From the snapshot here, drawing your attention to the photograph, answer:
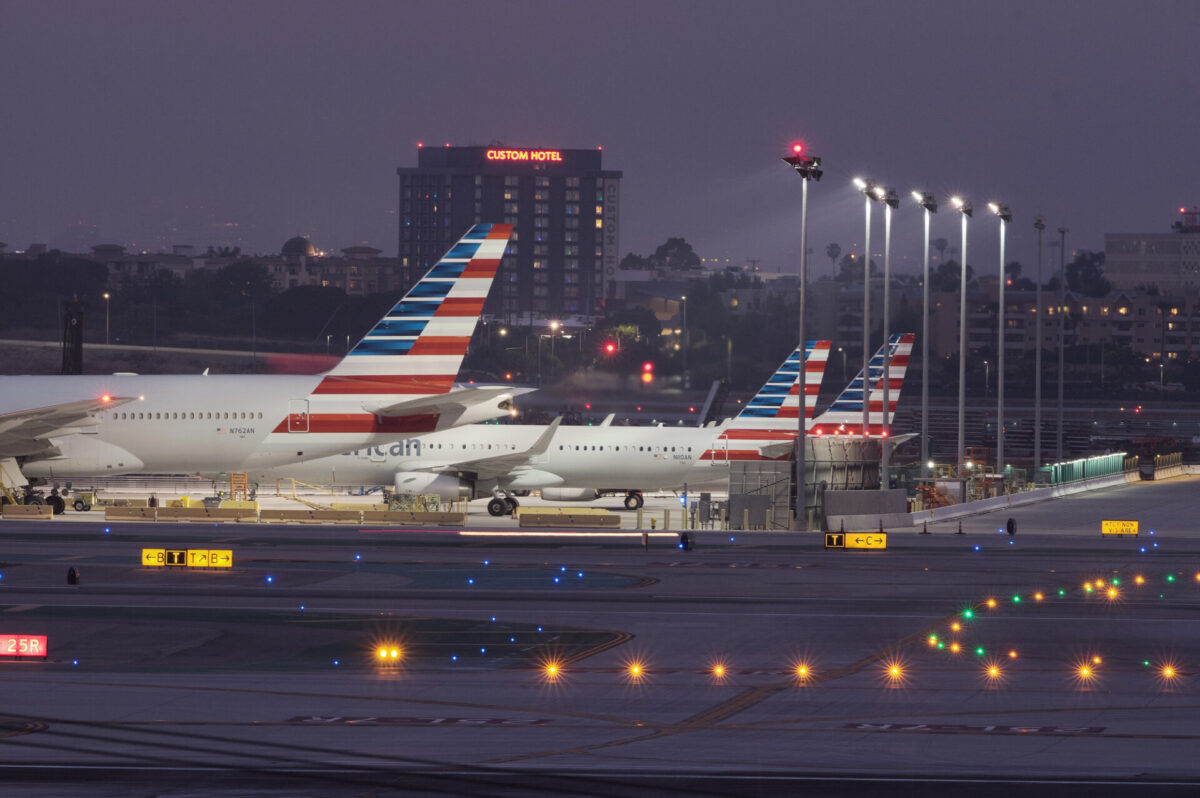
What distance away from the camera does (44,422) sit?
180 feet

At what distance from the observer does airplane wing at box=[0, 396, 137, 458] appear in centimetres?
5434

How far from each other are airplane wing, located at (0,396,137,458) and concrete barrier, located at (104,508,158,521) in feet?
13.0

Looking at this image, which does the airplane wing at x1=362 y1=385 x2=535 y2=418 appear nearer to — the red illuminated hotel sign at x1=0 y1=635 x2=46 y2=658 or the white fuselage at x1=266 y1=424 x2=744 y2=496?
the white fuselage at x1=266 y1=424 x2=744 y2=496

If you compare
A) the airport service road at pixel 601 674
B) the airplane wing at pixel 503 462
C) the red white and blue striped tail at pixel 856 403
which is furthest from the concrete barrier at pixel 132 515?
the red white and blue striped tail at pixel 856 403

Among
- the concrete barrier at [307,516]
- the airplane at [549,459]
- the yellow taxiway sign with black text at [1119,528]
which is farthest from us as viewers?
the airplane at [549,459]

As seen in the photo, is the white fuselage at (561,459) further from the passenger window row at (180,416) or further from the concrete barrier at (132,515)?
the concrete barrier at (132,515)

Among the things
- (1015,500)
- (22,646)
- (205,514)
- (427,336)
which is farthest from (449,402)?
(22,646)

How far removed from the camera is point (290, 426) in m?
56.9

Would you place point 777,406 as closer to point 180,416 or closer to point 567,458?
point 567,458

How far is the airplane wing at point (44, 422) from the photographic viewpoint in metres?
54.3

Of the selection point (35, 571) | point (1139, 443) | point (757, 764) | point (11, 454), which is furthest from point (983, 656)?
point (1139, 443)

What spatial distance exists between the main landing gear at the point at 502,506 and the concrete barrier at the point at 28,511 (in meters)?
18.1

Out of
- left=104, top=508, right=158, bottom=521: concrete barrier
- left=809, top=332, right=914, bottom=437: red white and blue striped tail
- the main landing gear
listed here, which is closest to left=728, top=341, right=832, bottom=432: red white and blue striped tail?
left=809, top=332, right=914, bottom=437: red white and blue striped tail

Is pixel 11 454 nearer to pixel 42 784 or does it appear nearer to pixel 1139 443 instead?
pixel 42 784
